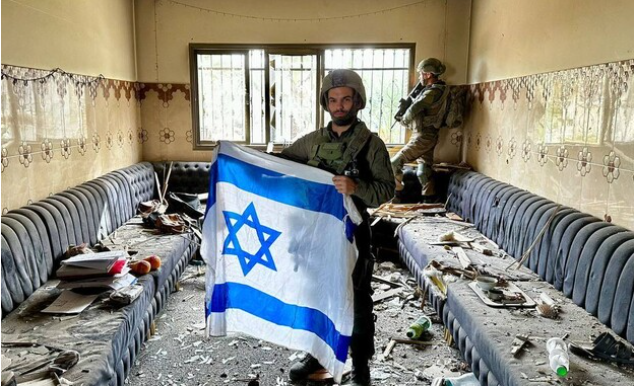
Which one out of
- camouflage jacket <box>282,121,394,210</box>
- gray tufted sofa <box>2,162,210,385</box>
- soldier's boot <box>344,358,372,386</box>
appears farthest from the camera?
soldier's boot <box>344,358,372,386</box>

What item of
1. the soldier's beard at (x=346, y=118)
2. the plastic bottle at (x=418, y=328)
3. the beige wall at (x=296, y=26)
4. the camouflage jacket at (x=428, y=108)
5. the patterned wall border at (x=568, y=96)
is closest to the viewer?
the soldier's beard at (x=346, y=118)

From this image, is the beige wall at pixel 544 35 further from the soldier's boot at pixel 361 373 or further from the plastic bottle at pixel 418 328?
the soldier's boot at pixel 361 373

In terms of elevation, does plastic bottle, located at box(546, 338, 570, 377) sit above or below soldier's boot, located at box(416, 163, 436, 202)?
below

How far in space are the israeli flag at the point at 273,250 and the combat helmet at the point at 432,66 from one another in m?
3.30

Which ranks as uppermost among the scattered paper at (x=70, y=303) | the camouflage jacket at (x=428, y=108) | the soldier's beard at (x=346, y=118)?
the camouflage jacket at (x=428, y=108)

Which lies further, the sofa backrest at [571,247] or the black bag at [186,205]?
the black bag at [186,205]

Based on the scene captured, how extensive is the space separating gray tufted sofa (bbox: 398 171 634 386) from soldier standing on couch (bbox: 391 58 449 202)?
4.80ft

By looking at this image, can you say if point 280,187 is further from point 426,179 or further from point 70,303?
point 426,179

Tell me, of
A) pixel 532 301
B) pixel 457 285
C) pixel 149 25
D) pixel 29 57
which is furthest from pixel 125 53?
pixel 532 301

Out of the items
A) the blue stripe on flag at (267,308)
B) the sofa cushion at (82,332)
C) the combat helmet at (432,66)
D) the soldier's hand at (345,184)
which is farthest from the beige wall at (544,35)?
the sofa cushion at (82,332)

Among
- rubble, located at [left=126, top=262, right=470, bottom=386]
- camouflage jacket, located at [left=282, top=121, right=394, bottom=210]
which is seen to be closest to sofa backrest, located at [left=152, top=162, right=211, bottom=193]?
rubble, located at [left=126, top=262, right=470, bottom=386]

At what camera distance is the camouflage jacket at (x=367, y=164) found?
7.89 feet

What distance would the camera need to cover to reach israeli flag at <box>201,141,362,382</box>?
7.93 ft

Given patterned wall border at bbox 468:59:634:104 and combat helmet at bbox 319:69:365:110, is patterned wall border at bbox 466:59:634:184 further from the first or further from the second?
combat helmet at bbox 319:69:365:110
